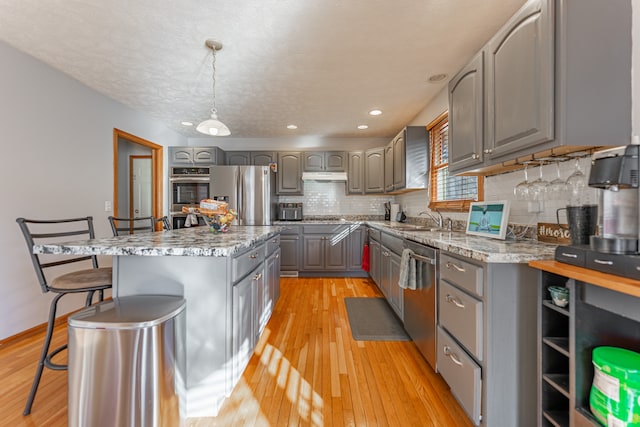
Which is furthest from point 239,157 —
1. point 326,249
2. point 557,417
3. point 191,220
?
point 557,417

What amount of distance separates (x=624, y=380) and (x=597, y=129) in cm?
98

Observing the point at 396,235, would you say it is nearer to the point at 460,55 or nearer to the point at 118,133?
the point at 460,55

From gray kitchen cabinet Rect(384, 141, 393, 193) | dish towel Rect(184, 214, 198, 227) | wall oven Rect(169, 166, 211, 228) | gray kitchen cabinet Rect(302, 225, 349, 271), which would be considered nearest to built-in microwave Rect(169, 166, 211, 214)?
wall oven Rect(169, 166, 211, 228)

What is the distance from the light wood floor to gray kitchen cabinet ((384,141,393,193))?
2.38 metres

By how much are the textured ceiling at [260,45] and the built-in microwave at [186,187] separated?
1252 millimetres

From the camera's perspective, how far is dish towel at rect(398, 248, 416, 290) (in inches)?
78.3

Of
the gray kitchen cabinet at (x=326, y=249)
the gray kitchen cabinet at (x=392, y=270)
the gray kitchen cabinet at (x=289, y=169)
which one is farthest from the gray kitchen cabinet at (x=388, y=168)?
the gray kitchen cabinet at (x=289, y=169)

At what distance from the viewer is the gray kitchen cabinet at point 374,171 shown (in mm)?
4477

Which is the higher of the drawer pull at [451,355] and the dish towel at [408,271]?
the dish towel at [408,271]

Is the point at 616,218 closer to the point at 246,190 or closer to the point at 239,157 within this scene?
the point at 246,190

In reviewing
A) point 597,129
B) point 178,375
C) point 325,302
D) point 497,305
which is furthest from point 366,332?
point 597,129

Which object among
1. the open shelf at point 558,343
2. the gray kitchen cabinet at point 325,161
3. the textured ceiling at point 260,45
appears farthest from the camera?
the gray kitchen cabinet at point 325,161

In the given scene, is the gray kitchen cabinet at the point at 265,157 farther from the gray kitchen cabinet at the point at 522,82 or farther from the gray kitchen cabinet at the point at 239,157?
the gray kitchen cabinet at the point at 522,82

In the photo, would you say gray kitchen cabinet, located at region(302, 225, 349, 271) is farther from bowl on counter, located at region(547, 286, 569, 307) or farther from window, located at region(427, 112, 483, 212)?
bowl on counter, located at region(547, 286, 569, 307)
